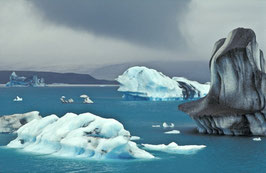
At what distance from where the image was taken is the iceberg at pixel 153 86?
8331 centimetres

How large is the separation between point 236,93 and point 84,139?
1398 cm

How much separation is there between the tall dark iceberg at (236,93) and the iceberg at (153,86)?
156 ft

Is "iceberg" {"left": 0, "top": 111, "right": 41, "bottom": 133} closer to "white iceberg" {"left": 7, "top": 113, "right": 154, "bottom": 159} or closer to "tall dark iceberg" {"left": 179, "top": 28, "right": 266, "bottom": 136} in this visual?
"white iceberg" {"left": 7, "top": 113, "right": 154, "bottom": 159}

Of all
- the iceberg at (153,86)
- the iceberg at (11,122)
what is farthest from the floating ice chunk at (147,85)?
the iceberg at (11,122)

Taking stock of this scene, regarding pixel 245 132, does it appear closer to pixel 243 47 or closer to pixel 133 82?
pixel 243 47

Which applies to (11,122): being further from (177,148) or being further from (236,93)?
(236,93)

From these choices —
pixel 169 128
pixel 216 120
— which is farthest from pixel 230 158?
pixel 169 128

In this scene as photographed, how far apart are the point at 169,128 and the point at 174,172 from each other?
18982 millimetres

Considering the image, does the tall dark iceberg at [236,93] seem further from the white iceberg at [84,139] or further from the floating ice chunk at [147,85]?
the floating ice chunk at [147,85]

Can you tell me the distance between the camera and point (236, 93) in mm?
33906

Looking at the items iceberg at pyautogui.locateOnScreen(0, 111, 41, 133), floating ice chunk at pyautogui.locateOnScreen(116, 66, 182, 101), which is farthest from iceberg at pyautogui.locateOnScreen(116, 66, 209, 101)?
iceberg at pyautogui.locateOnScreen(0, 111, 41, 133)

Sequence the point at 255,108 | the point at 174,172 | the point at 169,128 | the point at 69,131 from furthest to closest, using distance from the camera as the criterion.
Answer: the point at 169,128 → the point at 255,108 → the point at 69,131 → the point at 174,172

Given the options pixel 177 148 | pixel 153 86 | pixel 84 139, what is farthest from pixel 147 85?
pixel 84 139

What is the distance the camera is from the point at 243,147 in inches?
1122
